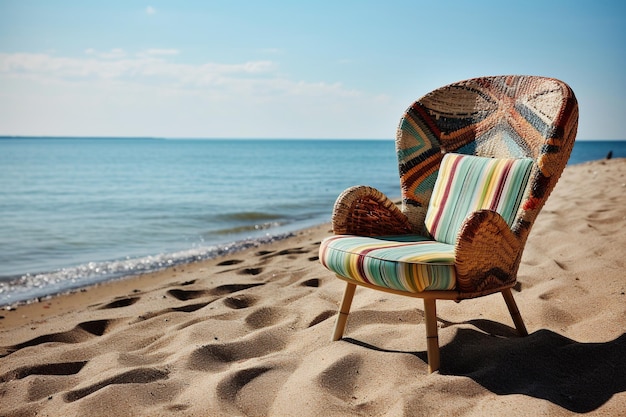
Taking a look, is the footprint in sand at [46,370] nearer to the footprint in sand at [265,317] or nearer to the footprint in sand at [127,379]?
the footprint in sand at [127,379]

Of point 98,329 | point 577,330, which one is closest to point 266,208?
point 98,329

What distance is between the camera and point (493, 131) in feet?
10.5

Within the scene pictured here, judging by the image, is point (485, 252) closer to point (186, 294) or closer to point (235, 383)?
point (235, 383)

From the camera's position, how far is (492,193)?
2912 millimetres

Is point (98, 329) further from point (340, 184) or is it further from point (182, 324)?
point (340, 184)

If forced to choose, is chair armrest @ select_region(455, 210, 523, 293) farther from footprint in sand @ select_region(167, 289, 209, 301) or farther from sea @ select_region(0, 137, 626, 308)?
sea @ select_region(0, 137, 626, 308)

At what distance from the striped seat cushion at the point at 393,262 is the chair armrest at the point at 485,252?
0.21ft

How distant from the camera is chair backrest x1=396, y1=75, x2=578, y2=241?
8.68 feet

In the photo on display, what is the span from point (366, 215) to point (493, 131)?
880 mm

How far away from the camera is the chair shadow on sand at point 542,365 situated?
2.15 meters

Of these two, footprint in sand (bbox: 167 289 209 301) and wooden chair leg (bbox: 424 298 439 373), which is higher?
wooden chair leg (bbox: 424 298 439 373)

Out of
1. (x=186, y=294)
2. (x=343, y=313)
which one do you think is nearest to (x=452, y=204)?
(x=343, y=313)

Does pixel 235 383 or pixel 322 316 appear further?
pixel 322 316

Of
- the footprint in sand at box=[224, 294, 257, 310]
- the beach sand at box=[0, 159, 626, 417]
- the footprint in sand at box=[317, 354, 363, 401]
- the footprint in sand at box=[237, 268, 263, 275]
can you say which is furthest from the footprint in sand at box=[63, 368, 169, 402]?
the footprint in sand at box=[237, 268, 263, 275]
